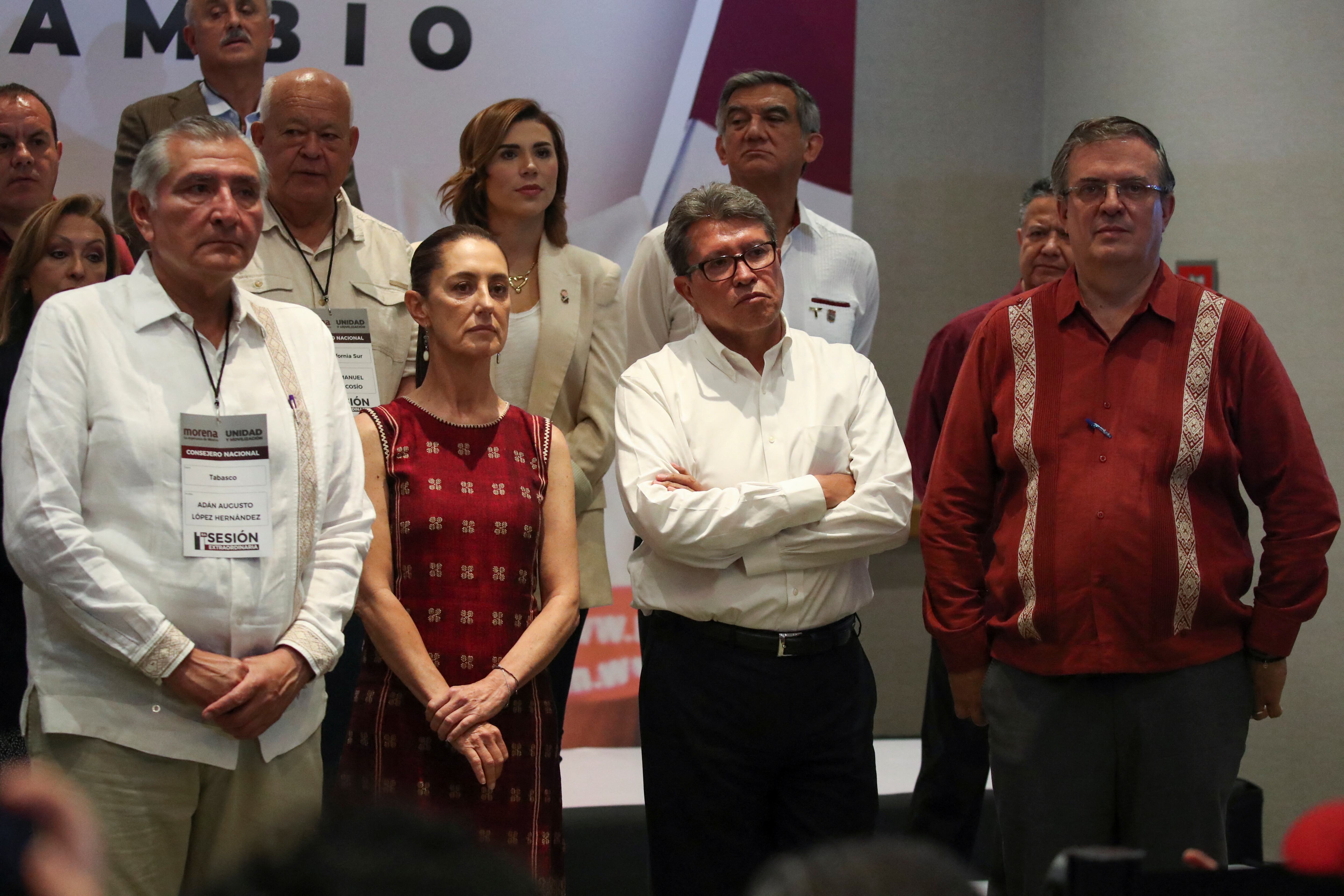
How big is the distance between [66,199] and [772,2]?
8.97 ft

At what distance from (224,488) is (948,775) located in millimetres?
2124

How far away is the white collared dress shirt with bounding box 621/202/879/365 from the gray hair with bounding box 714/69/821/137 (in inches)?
8.7

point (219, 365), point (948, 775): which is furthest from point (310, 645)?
point (948, 775)

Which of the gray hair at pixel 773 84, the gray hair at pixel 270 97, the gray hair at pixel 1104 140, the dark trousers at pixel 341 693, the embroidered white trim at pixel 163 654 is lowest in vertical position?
the dark trousers at pixel 341 693

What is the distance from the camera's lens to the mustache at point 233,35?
350 cm

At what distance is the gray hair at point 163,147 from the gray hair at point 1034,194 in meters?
2.22

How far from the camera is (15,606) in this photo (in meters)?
2.62

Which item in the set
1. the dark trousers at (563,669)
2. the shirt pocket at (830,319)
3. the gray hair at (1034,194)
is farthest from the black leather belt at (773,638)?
the gray hair at (1034,194)

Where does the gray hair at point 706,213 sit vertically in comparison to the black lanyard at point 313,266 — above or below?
above

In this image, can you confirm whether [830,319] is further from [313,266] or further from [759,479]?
[313,266]

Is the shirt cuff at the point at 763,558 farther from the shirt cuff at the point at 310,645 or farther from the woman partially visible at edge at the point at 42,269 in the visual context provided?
the woman partially visible at edge at the point at 42,269

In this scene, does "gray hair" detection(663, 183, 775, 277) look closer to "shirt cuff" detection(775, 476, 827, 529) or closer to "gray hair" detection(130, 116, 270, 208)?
"shirt cuff" detection(775, 476, 827, 529)

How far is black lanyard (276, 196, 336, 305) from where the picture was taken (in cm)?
299

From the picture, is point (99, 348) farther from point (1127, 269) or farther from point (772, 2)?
point (772, 2)
